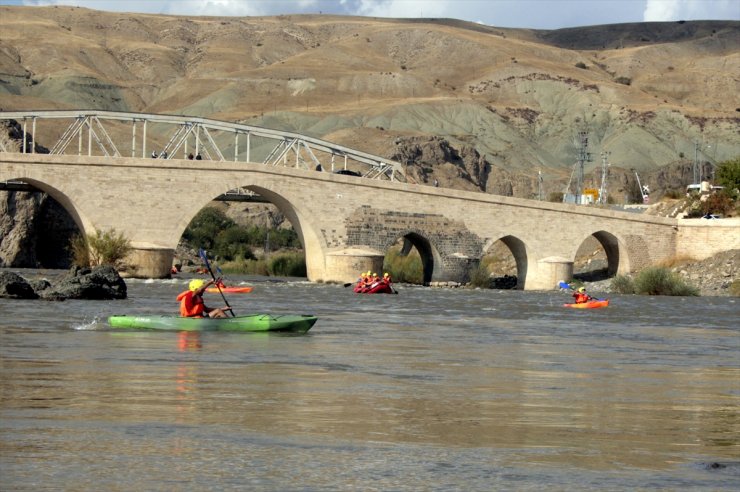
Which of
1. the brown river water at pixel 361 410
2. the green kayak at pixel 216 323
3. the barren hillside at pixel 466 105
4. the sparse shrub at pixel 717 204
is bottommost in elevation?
the brown river water at pixel 361 410

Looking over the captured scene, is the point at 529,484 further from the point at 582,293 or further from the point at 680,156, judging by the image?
the point at 680,156

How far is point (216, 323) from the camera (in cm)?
3120

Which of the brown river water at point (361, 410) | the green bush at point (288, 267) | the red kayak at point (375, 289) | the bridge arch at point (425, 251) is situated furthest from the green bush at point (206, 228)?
the brown river water at point (361, 410)

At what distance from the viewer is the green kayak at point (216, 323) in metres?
31.1

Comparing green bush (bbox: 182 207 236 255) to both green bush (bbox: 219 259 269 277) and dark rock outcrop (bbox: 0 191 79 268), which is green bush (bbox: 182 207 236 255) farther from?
dark rock outcrop (bbox: 0 191 79 268)

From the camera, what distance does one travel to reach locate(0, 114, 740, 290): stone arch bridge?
68188 millimetres

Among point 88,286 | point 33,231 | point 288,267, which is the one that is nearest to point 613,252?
point 288,267

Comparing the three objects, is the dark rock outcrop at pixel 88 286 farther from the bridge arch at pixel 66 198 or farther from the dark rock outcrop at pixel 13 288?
the bridge arch at pixel 66 198

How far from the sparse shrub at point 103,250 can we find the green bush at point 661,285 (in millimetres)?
24234

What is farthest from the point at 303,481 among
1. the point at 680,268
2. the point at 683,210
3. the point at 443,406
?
the point at 683,210

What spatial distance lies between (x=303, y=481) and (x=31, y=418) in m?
4.59

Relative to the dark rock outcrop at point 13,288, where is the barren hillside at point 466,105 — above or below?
above

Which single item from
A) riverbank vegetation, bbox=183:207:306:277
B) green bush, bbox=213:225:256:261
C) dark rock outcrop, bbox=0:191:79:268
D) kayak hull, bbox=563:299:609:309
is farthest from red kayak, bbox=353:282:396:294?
green bush, bbox=213:225:256:261

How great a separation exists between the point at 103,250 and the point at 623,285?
25.0 meters
